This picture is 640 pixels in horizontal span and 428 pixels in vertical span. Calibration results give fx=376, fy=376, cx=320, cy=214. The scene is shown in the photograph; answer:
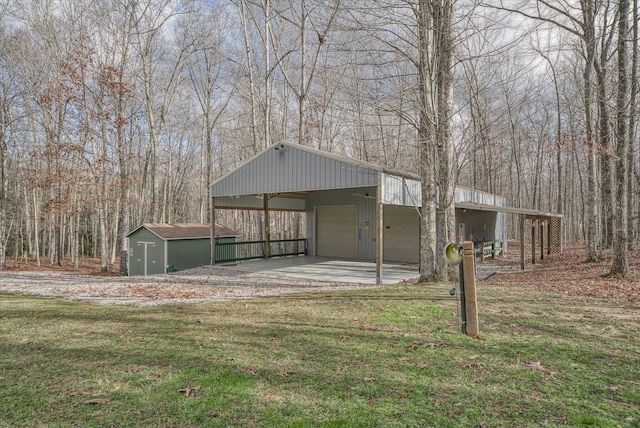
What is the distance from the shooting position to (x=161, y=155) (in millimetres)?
25844

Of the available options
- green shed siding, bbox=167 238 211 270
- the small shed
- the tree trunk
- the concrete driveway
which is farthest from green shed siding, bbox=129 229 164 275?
the tree trunk

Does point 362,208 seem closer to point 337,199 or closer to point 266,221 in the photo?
point 337,199

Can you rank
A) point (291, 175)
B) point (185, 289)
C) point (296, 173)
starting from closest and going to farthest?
point (185, 289)
point (296, 173)
point (291, 175)

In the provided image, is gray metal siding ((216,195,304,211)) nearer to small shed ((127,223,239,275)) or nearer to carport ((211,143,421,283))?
carport ((211,143,421,283))

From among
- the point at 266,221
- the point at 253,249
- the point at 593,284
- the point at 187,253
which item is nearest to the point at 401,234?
the point at 266,221

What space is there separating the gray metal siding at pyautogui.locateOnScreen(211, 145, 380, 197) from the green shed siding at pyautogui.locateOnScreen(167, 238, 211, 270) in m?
2.97

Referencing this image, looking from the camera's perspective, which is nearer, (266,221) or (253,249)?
(266,221)

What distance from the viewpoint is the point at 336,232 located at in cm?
1728

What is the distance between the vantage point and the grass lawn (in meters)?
2.58

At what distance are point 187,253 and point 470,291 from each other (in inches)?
520

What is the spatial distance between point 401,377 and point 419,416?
64cm

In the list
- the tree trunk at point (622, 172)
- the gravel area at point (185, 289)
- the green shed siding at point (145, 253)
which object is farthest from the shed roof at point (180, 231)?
the tree trunk at point (622, 172)

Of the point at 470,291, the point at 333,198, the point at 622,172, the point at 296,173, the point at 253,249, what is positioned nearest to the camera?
the point at 470,291

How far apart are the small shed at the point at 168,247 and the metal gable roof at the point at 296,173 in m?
2.79
